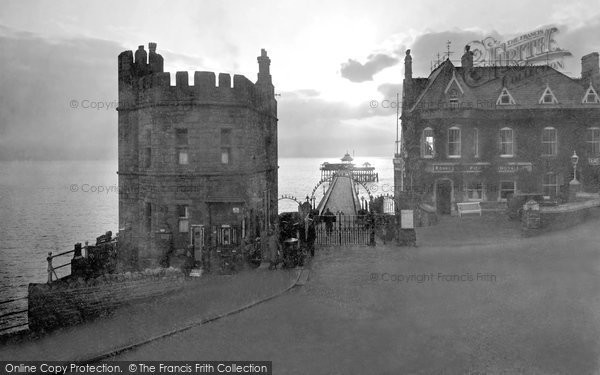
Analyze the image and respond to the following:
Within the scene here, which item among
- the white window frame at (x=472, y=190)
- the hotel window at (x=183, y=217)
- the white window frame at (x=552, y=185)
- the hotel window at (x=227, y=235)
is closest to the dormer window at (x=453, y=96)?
the white window frame at (x=472, y=190)

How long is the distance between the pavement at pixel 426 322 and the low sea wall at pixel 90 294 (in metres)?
4.86

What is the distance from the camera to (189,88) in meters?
18.7

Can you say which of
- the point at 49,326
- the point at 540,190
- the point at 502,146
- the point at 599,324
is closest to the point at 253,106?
the point at 49,326

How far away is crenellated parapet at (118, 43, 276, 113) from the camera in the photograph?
1869 centimetres

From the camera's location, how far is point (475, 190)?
29.6m

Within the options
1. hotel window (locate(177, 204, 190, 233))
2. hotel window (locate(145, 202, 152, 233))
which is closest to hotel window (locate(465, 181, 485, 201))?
hotel window (locate(177, 204, 190, 233))

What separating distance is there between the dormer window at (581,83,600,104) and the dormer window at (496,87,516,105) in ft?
15.1

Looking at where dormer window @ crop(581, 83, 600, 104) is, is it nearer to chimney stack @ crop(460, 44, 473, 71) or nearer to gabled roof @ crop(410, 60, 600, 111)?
gabled roof @ crop(410, 60, 600, 111)

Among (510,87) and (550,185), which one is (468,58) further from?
(550,185)

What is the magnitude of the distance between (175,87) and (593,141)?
27.2 meters

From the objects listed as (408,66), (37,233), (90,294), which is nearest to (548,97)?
(408,66)

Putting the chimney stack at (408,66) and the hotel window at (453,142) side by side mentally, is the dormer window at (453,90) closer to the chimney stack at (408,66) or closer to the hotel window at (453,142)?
the hotel window at (453,142)

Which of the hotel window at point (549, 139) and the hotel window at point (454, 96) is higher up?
the hotel window at point (454, 96)

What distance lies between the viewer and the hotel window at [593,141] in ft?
96.7
